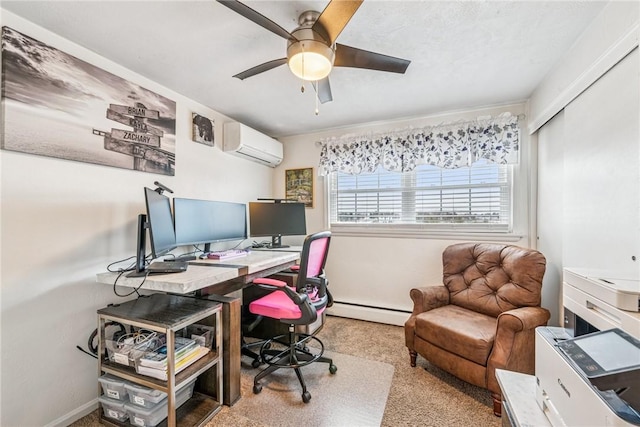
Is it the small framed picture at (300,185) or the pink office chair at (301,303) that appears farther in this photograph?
the small framed picture at (300,185)

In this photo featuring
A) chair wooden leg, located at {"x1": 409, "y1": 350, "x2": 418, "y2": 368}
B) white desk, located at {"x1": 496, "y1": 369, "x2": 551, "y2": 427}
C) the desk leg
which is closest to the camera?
white desk, located at {"x1": 496, "y1": 369, "x2": 551, "y2": 427}

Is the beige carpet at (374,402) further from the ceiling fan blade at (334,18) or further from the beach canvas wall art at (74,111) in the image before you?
the ceiling fan blade at (334,18)

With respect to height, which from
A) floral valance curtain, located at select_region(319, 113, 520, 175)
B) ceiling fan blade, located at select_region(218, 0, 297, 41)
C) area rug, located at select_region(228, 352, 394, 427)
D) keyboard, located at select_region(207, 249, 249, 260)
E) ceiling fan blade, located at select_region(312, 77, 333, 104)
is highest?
ceiling fan blade, located at select_region(218, 0, 297, 41)

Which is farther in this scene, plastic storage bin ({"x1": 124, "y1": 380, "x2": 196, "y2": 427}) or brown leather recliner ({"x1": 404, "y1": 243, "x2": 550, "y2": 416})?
brown leather recliner ({"x1": 404, "y1": 243, "x2": 550, "y2": 416})

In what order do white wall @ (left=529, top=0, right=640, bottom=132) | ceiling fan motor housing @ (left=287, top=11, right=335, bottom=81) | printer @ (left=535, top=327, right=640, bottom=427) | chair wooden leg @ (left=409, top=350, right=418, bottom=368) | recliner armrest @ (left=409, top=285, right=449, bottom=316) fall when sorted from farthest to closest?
1. recliner armrest @ (left=409, top=285, right=449, bottom=316)
2. chair wooden leg @ (left=409, top=350, right=418, bottom=368)
3. ceiling fan motor housing @ (left=287, top=11, right=335, bottom=81)
4. white wall @ (left=529, top=0, right=640, bottom=132)
5. printer @ (left=535, top=327, right=640, bottom=427)

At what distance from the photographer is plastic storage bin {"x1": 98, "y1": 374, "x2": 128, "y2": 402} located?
152 cm

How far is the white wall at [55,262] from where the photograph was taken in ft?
4.55

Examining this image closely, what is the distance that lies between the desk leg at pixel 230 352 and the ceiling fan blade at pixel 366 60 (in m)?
1.66

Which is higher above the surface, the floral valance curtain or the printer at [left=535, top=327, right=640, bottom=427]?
the floral valance curtain

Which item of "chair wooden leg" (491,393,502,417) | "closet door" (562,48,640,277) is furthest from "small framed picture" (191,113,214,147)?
"chair wooden leg" (491,393,502,417)

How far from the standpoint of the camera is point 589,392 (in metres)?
0.70

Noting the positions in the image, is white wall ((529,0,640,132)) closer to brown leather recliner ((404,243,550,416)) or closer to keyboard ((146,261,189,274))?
brown leather recliner ((404,243,550,416))

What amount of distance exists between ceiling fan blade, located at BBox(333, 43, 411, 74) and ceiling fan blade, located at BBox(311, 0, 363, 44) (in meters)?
0.12

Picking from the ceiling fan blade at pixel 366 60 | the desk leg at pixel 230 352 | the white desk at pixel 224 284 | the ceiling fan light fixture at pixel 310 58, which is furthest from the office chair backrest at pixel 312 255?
the ceiling fan blade at pixel 366 60
